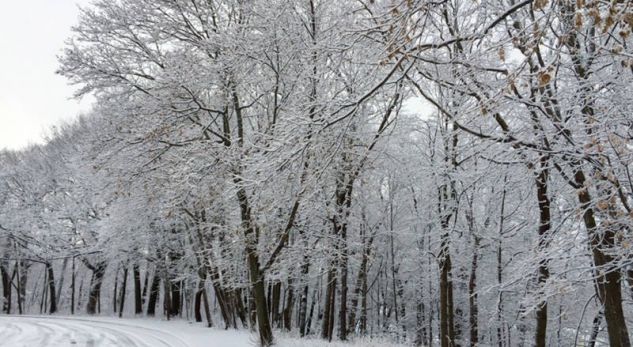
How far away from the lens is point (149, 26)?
1227cm

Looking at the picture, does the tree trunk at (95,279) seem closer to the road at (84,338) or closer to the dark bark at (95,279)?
the dark bark at (95,279)

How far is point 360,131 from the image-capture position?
13.4 metres

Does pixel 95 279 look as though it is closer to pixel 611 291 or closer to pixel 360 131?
pixel 360 131

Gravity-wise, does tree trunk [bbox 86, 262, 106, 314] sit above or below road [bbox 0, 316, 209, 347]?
above

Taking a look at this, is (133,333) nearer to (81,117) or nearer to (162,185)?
(162,185)

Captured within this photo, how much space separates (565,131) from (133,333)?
670 inches

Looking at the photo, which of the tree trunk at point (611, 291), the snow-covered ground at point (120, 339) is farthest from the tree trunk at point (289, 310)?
the tree trunk at point (611, 291)

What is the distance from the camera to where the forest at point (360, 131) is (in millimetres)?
5211

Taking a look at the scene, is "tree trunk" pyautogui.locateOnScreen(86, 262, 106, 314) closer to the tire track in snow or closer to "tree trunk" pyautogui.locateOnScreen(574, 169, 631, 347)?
the tire track in snow

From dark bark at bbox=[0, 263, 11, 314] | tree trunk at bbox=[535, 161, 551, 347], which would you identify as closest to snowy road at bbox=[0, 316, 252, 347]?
tree trunk at bbox=[535, 161, 551, 347]

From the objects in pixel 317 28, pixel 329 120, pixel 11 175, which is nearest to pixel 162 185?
pixel 317 28

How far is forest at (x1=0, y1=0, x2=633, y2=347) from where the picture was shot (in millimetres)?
5211

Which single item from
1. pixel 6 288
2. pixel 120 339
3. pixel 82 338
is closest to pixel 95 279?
pixel 6 288

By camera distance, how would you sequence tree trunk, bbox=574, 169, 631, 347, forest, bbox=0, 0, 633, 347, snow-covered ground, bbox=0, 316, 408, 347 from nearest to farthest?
forest, bbox=0, 0, 633, 347 → tree trunk, bbox=574, 169, 631, 347 → snow-covered ground, bbox=0, 316, 408, 347
